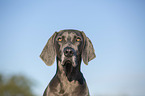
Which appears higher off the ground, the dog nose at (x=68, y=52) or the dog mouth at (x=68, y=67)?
the dog nose at (x=68, y=52)

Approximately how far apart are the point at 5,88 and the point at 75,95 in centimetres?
3729

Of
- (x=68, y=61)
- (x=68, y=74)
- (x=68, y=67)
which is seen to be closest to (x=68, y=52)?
(x=68, y=61)

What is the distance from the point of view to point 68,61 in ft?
22.2

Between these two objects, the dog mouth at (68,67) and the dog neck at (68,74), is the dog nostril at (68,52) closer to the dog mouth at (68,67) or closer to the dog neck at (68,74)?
the dog mouth at (68,67)

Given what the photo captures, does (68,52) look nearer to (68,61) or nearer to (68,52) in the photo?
(68,52)

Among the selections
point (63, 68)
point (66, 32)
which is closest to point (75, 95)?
point (63, 68)

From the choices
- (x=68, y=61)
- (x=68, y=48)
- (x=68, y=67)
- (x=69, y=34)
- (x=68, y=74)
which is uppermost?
(x=69, y=34)

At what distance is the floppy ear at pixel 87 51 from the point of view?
7.48 meters

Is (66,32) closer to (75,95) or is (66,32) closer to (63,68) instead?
(63,68)

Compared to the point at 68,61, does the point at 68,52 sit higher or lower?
higher

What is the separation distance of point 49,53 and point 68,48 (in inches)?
46.1

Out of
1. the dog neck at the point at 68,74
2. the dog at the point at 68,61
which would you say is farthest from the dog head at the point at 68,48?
the dog neck at the point at 68,74

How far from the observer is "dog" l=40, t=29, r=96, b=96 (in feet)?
22.4

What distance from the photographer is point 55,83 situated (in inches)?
284
